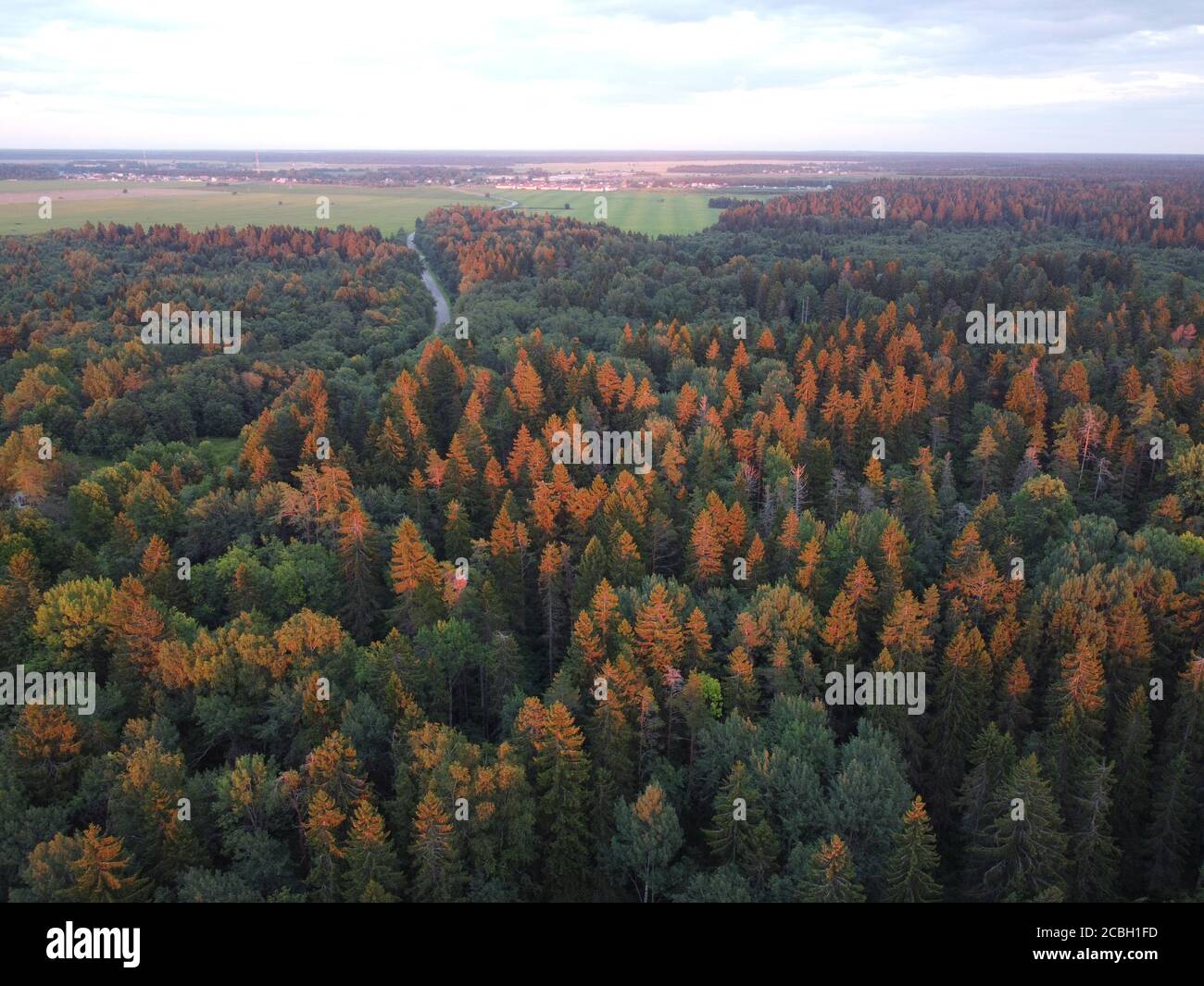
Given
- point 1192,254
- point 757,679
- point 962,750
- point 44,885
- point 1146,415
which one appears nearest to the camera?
point 44,885

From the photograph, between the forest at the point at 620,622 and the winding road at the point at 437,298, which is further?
the winding road at the point at 437,298

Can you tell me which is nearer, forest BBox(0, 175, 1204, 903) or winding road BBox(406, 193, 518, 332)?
forest BBox(0, 175, 1204, 903)

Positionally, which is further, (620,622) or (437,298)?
(437,298)

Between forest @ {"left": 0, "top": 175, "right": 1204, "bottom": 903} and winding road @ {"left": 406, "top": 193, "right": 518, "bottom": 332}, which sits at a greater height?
winding road @ {"left": 406, "top": 193, "right": 518, "bottom": 332}

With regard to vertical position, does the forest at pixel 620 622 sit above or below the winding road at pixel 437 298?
below

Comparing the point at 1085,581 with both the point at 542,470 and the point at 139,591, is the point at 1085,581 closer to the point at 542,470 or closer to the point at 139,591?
the point at 542,470

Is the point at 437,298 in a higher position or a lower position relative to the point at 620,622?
higher
